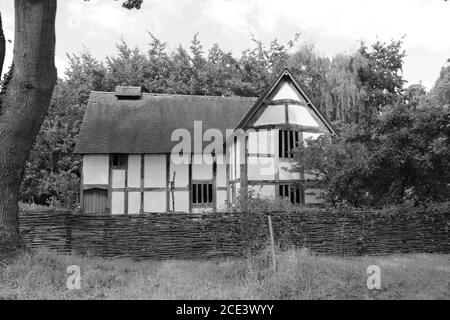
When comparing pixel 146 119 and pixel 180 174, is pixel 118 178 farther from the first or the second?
pixel 146 119

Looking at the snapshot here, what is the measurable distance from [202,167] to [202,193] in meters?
1.28

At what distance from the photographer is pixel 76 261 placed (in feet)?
26.1

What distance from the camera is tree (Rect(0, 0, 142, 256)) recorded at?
301 inches

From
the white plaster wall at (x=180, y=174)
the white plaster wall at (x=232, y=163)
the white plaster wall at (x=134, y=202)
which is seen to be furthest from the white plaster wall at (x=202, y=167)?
the white plaster wall at (x=134, y=202)

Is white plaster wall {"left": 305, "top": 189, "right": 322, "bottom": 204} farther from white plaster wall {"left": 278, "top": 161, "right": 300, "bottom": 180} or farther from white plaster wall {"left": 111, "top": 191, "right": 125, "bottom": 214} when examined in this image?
white plaster wall {"left": 111, "top": 191, "right": 125, "bottom": 214}

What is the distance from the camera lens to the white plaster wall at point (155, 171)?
62.1 feet

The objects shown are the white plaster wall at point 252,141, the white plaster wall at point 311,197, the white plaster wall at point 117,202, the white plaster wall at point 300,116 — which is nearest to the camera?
the white plaster wall at point 252,141

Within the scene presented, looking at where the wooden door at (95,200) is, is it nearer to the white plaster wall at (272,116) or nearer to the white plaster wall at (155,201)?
the white plaster wall at (155,201)

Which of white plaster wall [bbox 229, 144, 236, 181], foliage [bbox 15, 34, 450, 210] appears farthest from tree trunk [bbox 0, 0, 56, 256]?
white plaster wall [bbox 229, 144, 236, 181]

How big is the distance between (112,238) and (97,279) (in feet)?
10.7

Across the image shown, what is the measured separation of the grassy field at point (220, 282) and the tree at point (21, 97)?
1.28m

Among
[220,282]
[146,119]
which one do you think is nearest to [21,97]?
[220,282]
